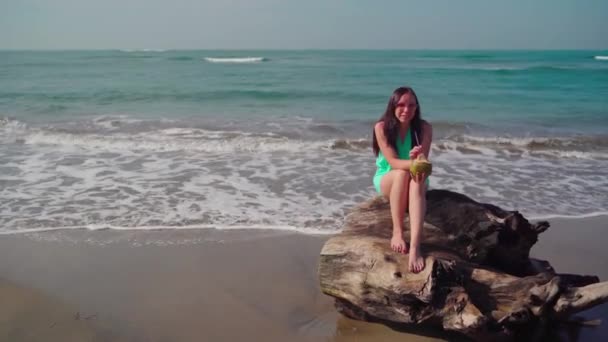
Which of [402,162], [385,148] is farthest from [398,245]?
[385,148]

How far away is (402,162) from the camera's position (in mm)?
4195

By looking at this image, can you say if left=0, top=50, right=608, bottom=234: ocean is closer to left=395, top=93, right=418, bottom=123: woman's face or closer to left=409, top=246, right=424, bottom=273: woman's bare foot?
left=395, top=93, right=418, bottom=123: woman's face

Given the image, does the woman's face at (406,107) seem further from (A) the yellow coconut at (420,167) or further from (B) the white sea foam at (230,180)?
(B) the white sea foam at (230,180)

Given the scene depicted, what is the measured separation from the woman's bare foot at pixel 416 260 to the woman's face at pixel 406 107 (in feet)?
4.23

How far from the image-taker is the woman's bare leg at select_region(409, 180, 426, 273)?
3.55m

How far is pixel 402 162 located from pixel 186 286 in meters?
2.29

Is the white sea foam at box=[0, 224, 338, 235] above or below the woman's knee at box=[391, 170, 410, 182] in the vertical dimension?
below

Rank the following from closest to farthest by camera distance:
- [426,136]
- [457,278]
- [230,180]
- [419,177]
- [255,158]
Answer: [457,278] → [419,177] → [426,136] → [230,180] → [255,158]

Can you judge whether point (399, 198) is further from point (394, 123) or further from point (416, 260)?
point (394, 123)

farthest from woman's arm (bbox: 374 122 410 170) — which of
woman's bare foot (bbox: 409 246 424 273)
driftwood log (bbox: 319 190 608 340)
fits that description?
woman's bare foot (bbox: 409 246 424 273)

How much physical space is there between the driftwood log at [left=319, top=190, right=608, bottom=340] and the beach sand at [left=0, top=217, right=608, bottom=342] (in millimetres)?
332

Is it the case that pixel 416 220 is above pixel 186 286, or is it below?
above

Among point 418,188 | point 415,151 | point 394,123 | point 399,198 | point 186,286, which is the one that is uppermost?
point 394,123

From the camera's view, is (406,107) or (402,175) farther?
(406,107)
